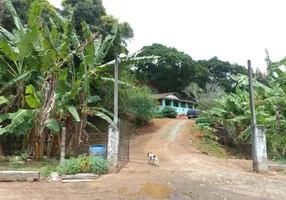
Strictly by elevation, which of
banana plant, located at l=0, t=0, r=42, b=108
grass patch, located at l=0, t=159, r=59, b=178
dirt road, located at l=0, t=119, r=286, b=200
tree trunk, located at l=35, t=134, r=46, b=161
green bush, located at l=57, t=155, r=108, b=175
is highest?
banana plant, located at l=0, t=0, r=42, b=108

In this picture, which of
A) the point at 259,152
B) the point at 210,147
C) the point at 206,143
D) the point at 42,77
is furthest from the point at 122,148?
the point at 206,143

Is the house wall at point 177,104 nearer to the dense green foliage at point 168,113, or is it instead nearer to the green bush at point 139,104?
the dense green foliage at point 168,113

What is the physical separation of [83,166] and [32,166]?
2.69 meters

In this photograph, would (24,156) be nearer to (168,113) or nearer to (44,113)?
(44,113)

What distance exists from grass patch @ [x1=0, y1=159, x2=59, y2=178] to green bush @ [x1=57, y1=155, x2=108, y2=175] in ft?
2.08

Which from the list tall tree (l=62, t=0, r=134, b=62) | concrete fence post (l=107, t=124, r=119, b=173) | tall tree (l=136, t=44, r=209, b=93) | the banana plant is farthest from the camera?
tall tree (l=136, t=44, r=209, b=93)

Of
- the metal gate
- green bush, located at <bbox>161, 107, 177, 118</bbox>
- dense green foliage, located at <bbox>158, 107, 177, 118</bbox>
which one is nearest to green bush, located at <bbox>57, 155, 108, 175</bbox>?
the metal gate

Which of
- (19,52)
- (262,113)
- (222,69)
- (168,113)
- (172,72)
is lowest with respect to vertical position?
(262,113)

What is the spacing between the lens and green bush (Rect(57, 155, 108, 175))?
805cm

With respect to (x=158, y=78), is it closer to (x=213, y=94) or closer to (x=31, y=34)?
(x=213, y=94)

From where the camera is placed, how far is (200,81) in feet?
131

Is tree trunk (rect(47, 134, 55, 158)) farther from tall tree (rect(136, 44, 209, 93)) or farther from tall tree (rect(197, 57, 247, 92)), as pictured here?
tall tree (rect(197, 57, 247, 92))

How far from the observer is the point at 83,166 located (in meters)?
8.14

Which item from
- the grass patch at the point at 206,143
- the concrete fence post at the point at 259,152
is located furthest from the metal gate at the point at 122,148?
the grass patch at the point at 206,143
